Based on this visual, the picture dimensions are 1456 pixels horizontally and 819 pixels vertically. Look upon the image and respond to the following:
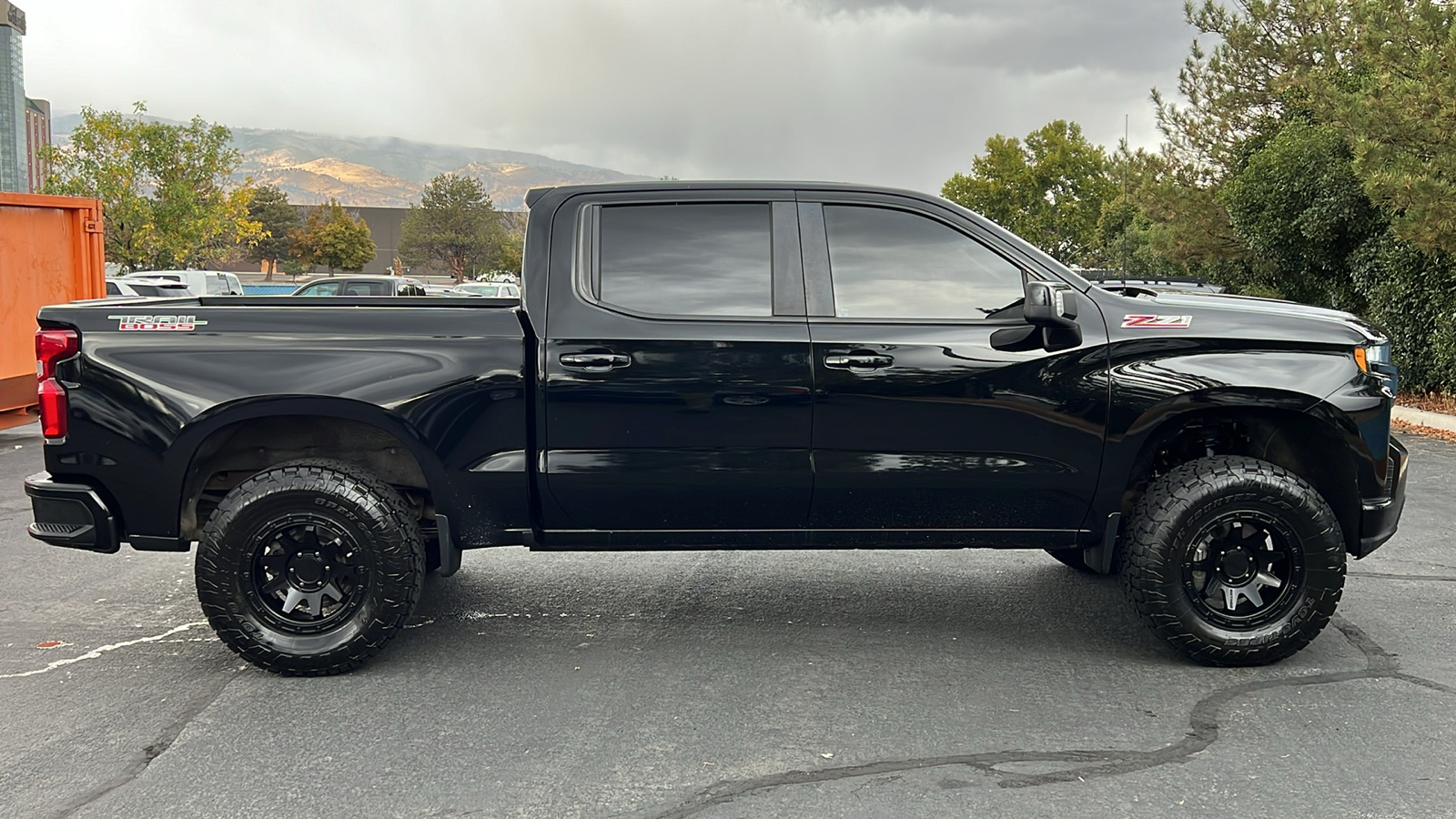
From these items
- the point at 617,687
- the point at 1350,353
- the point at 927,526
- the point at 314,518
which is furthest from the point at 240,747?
the point at 1350,353

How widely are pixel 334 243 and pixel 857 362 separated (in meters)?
78.1

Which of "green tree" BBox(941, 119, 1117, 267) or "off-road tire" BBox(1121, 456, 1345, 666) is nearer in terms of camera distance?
"off-road tire" BBox(1121, 456, 1345, 666)

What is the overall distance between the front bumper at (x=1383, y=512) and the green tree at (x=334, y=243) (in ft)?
258

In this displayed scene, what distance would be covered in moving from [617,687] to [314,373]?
176 cm

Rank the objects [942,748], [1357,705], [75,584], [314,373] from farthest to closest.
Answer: [75,584]
[314,373]
[1357,705]
[942,748]

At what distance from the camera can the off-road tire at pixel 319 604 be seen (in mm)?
4652

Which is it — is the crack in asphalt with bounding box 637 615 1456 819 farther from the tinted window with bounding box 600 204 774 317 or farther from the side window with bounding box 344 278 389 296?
the side window with bounding box 344 278 389 296

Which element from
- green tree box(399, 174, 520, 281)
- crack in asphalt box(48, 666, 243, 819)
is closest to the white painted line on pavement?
crack in asphalt box(48, 666, 243, 819)

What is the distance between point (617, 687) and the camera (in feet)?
15.2

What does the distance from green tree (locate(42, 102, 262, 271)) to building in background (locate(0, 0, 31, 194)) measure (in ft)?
252

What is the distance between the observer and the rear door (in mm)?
4754

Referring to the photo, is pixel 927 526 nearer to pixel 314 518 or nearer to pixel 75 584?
pixel 314 518

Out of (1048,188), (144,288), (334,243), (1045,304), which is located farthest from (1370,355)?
(334,243)

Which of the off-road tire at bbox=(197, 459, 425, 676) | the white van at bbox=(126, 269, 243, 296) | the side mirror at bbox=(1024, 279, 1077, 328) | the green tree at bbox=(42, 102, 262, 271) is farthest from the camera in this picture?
the green tree at bbox=(42, 102, 262, 271)
